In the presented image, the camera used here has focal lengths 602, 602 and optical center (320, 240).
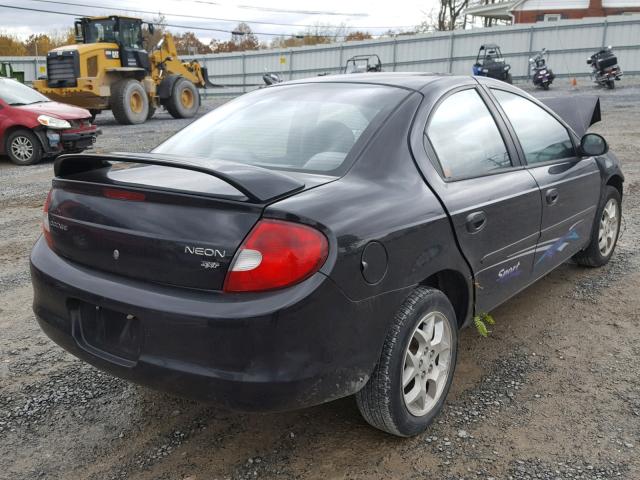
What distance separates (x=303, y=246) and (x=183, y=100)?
18.1m

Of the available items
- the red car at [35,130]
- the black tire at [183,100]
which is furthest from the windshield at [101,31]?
the red car at [35,130]

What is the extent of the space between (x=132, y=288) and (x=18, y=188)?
24.1ft

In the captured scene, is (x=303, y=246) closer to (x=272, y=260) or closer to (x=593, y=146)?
(x=272, y=260)

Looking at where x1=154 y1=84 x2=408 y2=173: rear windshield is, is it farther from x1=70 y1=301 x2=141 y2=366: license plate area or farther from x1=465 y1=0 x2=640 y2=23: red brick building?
x1=465 y1=0 x2=640 y2=23: red brick building

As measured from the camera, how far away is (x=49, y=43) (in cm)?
4984

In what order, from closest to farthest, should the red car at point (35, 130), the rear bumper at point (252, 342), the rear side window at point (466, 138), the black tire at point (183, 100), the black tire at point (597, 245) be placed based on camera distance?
the rear bumper at point (252, 342) → the rear side window at point (466, 138) → the black tire at point (597, 245) → the red car at point (35, 130) → the black tire at point (183, 100)

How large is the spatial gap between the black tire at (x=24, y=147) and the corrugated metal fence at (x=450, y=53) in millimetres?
15543

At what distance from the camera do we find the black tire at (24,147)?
10.5 metres

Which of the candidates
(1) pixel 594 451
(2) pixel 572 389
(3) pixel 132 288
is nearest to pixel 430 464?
(1) pixel 594 451

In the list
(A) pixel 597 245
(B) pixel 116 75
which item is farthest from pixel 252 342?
(B) pixel 116 75

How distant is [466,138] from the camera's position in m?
3.05

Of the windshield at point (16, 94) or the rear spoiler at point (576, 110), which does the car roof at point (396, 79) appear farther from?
the windshield at point (16, 94)

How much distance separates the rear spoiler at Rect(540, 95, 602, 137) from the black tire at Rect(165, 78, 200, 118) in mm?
15177

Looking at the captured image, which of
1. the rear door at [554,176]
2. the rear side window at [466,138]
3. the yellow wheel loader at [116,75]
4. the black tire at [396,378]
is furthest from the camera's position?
the yellow wheel loader at [116,75]
